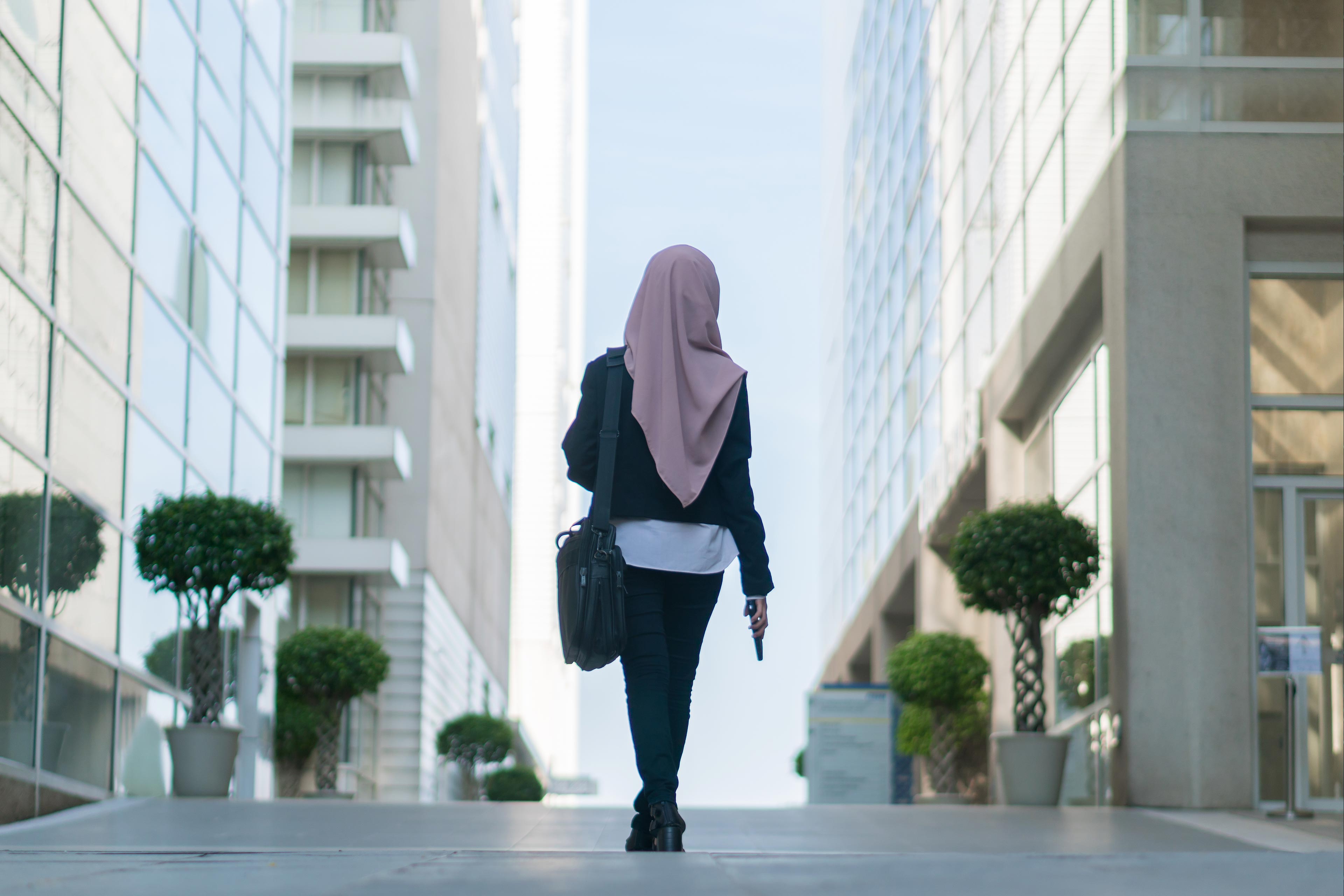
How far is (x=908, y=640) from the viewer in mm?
21453

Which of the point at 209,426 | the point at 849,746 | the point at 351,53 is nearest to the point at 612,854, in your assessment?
the point at 209,426

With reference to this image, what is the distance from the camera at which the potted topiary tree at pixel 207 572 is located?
1288 centimetres

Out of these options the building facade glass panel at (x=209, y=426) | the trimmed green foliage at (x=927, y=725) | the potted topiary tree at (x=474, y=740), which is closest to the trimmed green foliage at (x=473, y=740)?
the potted topiary tree at (x=474, y=740)

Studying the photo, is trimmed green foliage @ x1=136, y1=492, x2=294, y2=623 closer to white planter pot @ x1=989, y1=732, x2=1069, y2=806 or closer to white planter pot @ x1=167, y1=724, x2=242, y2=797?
white planter pot @ x1=167, y1=724, x2=242, y2=797

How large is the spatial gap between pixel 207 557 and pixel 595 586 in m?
8.47

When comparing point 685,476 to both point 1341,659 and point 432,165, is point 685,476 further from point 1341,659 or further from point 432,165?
point 432,165

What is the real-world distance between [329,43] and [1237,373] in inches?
1000

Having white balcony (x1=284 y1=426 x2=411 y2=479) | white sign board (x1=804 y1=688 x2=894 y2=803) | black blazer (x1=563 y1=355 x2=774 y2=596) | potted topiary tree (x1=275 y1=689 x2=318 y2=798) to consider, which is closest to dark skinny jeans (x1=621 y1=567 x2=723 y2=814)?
black blazer (x1=563 y1=355 x2=774 y2=596)

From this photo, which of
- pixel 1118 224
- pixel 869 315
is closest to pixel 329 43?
pixel 869 315

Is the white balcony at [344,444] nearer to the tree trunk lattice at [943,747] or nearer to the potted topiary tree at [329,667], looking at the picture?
the potted topiary tree at [329,667]

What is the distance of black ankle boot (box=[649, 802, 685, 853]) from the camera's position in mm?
5434

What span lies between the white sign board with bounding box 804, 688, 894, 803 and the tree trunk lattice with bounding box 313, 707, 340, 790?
7.60 meters

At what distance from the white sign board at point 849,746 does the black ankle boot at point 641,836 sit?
1718 centimetres

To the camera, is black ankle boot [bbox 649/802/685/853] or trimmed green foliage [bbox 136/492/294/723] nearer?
black ankle boot [bbox 649/802/685/853]
